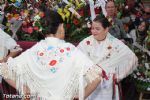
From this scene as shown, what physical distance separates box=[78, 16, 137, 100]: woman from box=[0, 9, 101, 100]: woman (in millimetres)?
1186

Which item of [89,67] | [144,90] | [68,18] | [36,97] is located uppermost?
[68,18]

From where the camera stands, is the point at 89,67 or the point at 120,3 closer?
the point at 89,67

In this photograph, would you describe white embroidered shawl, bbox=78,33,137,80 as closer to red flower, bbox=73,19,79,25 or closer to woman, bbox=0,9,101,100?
red flower, bbox=73,19,79,25

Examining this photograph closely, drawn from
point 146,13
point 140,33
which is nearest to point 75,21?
point 140,33

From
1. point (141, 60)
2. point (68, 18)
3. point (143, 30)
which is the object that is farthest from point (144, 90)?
point (68, 18)

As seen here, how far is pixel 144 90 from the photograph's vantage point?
201 inches

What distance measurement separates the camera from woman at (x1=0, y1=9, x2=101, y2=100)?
3109 mm

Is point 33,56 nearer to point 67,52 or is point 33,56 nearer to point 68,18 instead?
point 67,52

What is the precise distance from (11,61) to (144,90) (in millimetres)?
2303

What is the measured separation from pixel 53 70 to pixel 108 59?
4.51 ft

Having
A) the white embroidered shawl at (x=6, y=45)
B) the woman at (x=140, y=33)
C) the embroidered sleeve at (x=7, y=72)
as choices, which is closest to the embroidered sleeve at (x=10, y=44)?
the white embroidered shawl at (x=6, y=45)

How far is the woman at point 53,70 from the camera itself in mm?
3109

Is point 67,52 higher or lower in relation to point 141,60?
higher

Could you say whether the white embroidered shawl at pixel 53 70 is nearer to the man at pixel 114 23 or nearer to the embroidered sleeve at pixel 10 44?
the embroidered sleeve at pixel 10 44
